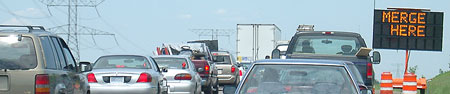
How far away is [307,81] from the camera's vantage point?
965 cm

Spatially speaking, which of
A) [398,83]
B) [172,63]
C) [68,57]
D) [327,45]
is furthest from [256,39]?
[68,57]

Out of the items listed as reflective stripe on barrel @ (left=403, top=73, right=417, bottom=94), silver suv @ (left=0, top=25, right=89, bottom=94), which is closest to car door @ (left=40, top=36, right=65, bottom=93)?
silver suv @ (left=0, top=25, right=89, bottom=94)

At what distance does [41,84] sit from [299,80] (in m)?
2.90

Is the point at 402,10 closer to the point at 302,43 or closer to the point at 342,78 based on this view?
the point at 302,43

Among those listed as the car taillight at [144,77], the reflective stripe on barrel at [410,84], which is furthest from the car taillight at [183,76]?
the reflective stripe on barrel at [410,84]

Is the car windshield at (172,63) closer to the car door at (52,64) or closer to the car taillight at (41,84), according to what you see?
the car door at (52,64)

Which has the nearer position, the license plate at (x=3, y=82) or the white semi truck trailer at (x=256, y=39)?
the license plate at (x=3, y=82)

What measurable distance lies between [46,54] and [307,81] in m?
3.05

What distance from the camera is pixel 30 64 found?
953 centimetres

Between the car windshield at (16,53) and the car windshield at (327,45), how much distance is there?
9138 mm

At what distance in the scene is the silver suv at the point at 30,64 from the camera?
30.7 ft

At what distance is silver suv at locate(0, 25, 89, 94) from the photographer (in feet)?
30.7

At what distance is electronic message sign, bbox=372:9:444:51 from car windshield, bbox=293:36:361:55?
487cm

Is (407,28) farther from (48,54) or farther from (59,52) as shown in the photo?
(48,54)
